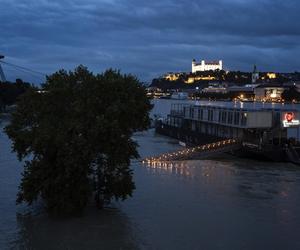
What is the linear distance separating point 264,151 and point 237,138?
297 inches

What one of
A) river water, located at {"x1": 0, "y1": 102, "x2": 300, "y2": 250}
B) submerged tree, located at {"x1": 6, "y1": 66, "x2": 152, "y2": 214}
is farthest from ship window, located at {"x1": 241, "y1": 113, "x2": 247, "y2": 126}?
submerged tree, located at {"x1": 6, "y1": 66, "x2": 152, "y2": 214}

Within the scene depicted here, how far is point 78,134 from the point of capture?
99.3ft

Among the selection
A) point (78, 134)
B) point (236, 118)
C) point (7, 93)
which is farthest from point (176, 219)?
point (7, 93)

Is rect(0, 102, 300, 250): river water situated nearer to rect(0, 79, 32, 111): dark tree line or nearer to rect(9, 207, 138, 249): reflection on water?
rect(9, 207, 138, 249): reflection on water

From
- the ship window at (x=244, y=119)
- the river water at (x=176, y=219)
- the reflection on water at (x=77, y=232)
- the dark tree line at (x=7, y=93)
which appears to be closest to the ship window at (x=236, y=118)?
the ship window at (x=244, y=119)

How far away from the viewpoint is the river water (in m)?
27.5

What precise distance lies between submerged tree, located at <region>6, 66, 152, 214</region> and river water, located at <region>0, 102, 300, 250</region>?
4.89 ft

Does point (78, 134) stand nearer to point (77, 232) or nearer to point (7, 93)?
point (77, 232)

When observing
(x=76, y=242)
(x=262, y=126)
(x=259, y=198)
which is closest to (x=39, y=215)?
(x=76, y=242)

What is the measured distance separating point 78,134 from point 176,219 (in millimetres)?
6618

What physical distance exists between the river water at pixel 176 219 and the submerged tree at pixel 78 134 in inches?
58.7

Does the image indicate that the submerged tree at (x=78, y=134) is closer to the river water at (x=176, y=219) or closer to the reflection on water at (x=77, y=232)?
the reflection on water at (x=77, y=232)

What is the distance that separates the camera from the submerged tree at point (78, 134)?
98.1 feet

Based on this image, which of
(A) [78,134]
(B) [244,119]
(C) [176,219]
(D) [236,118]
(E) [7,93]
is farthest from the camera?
(E) [7,93]
